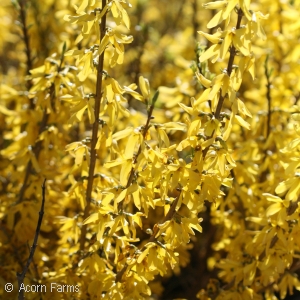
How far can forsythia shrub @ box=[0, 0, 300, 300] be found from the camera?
5.77 ft

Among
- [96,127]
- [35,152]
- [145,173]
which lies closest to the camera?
[145,173]

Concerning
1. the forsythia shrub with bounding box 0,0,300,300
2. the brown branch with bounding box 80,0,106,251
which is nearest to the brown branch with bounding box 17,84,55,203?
the forsythia shrub with bounding box 0,0,300,300

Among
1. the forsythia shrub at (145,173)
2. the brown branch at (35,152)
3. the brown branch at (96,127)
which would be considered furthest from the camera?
the brown branch at (35,152)

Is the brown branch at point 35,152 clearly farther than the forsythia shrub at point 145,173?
Yes

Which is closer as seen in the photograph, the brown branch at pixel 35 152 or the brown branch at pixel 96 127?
the brown branch at pixel 96 127

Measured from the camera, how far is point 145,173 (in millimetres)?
1782

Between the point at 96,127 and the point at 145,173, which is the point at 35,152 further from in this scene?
the point at 145,173

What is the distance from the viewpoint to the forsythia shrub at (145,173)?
5.77 feet

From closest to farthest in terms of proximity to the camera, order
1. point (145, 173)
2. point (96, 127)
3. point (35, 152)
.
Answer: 1. point (145, 173)
2. point (96, 127)
3. point (35, 152)

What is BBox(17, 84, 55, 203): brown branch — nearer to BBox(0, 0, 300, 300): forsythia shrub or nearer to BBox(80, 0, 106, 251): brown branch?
BBox(0, 0, 300, 300): forsythia shrub

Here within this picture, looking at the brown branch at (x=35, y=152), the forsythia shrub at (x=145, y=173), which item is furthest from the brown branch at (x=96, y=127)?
the brown branch at (x=35, y=152)

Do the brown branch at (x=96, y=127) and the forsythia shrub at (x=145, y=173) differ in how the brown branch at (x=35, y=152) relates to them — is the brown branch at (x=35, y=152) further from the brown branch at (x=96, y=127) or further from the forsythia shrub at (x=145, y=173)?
the brown branch at (x=96, y=127)

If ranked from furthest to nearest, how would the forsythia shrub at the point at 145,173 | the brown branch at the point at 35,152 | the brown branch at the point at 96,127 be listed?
the brown branch at the point at 35,152
the brown branch at the point at 96,127
the forsythia shrub at the point at 145,173

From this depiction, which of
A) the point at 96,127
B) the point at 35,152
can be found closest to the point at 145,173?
the point at 96,127
